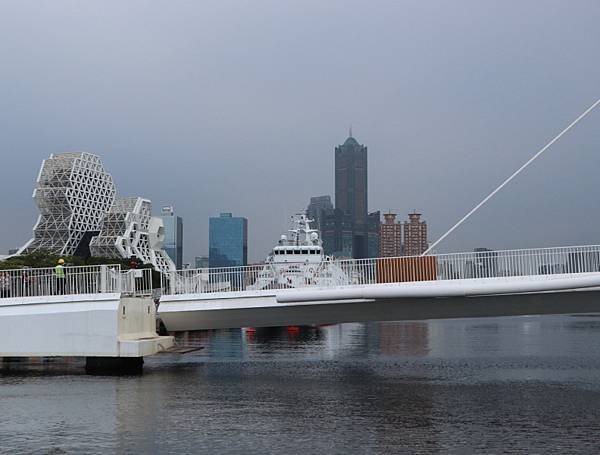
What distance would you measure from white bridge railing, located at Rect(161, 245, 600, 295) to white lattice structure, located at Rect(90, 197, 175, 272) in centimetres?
9609

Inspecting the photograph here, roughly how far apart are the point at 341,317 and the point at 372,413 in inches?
369

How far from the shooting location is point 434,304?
30.4 m

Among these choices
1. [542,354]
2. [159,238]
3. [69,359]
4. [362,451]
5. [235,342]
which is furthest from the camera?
[159,238]

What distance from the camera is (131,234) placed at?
5340 inches

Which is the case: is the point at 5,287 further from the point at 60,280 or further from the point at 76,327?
the point at 76,327

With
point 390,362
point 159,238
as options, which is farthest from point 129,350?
point 159,238

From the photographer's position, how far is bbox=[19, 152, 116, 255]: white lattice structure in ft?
417

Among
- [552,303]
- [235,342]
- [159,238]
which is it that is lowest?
[235,342]

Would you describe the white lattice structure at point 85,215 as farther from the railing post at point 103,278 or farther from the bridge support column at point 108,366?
the railing post at point 103,278

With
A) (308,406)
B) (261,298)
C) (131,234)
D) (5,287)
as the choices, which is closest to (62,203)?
(131,234)

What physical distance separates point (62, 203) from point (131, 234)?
542 inches

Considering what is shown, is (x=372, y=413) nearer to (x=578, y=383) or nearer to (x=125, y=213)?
(x=578, y=383)

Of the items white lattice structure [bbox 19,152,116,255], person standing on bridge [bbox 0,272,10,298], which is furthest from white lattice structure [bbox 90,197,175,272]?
person standing on bridge [bbox 0,272,10,298]

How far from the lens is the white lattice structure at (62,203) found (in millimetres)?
127250
